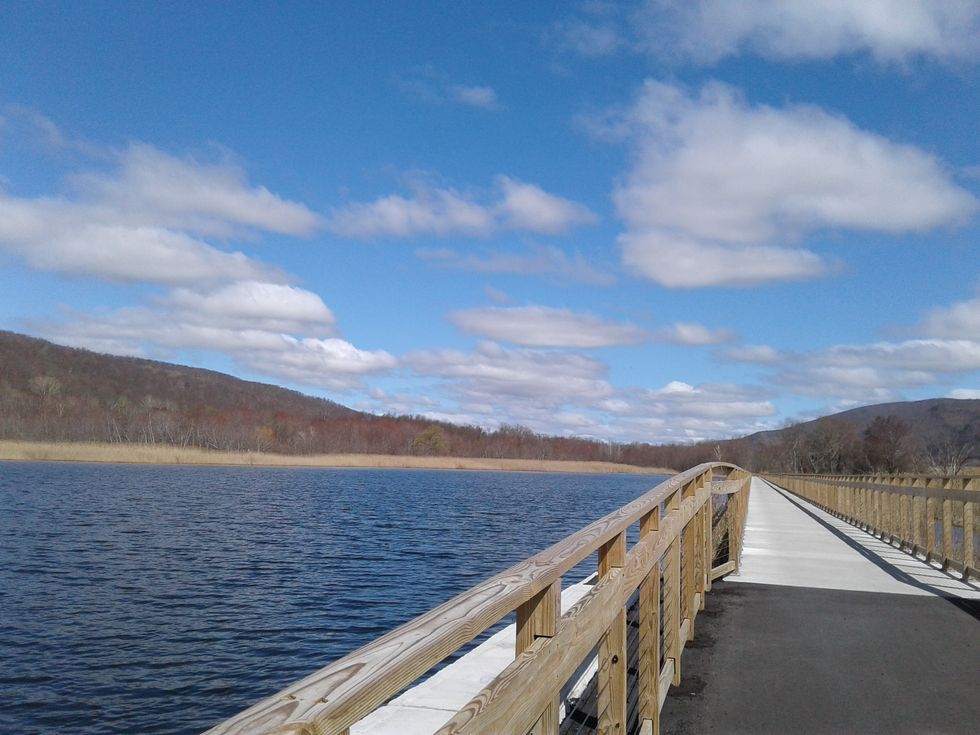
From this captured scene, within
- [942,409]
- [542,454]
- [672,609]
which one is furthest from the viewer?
[942,409]

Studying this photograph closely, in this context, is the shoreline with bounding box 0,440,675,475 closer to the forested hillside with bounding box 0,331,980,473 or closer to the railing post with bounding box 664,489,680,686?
the forested hillside with bounding box 0,331,980,473

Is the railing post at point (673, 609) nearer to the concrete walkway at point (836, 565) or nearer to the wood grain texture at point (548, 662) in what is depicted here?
the wood grain texture at point (548, 662)

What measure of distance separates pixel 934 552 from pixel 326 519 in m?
22.9

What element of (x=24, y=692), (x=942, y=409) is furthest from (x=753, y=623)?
(x=942, y=409)

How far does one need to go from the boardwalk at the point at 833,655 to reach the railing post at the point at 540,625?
2.39m

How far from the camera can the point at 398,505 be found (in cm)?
3944

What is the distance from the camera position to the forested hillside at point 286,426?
106 m

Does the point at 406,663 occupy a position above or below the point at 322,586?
above

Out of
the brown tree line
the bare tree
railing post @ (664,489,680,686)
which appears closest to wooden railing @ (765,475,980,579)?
railing post @ (664,489,680,686)

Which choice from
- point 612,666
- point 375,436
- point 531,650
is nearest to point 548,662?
point 531,650

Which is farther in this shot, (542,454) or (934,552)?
(542,454)

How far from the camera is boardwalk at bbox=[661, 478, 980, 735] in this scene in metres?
4.66

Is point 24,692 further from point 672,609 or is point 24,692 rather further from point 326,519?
point 326,519

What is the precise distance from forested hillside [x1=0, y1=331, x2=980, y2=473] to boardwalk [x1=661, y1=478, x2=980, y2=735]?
7633 cm
